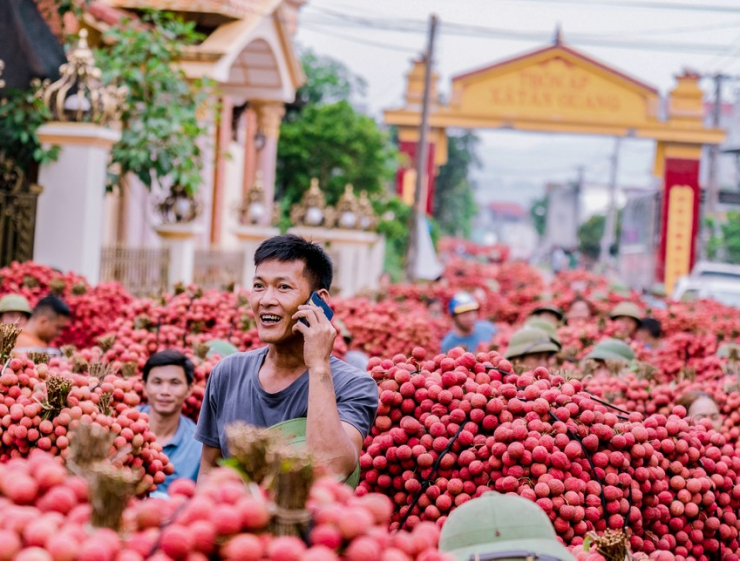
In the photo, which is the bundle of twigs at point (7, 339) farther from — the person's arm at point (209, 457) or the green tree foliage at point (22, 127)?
the green tree foliage at point (22, 127)

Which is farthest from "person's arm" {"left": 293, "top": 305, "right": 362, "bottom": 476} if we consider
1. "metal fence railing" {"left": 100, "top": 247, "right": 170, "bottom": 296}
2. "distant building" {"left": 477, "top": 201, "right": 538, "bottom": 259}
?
"distant building" {"left": 477, "top": 201, "right": 538, "bottom": 259}

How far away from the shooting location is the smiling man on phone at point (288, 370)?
10.8ft

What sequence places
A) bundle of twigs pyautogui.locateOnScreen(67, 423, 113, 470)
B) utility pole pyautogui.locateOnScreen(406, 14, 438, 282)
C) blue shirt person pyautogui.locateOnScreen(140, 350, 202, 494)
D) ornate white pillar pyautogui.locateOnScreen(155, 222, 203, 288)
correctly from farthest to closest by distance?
utility pole pyautogui.locateOnScreen(406, 14, 438, 282) < ornate white pillar pyautogui.locateOnScreen(155, 222, 203, 288) < blue shirt person pyautogui.locateOnScreen(140, 350, 202, 494) < bundle of twigs pyautogui.locateOnScreen(67, 423, 113, 470)

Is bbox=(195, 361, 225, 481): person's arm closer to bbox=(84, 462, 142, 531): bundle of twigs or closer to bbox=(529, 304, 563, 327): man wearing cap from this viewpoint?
bbox=(84, 462, 142, 531): bundle of twigs

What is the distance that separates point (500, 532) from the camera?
108 inches

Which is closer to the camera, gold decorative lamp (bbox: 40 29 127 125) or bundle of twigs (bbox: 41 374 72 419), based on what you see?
bundle of twigs (bbox: 41 374 72 419)

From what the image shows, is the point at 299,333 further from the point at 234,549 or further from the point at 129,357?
the point at 129,357

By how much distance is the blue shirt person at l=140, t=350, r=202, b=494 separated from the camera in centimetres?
532

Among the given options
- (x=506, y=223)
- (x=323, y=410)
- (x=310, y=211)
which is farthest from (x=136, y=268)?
(x=506, y=223)

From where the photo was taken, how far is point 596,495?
371cm

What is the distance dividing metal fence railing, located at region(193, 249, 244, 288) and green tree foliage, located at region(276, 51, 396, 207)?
8.32 m

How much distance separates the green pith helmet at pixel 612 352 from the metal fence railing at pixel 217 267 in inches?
371

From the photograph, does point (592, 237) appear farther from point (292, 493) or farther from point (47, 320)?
point (292, 493)

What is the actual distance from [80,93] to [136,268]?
244 cm
